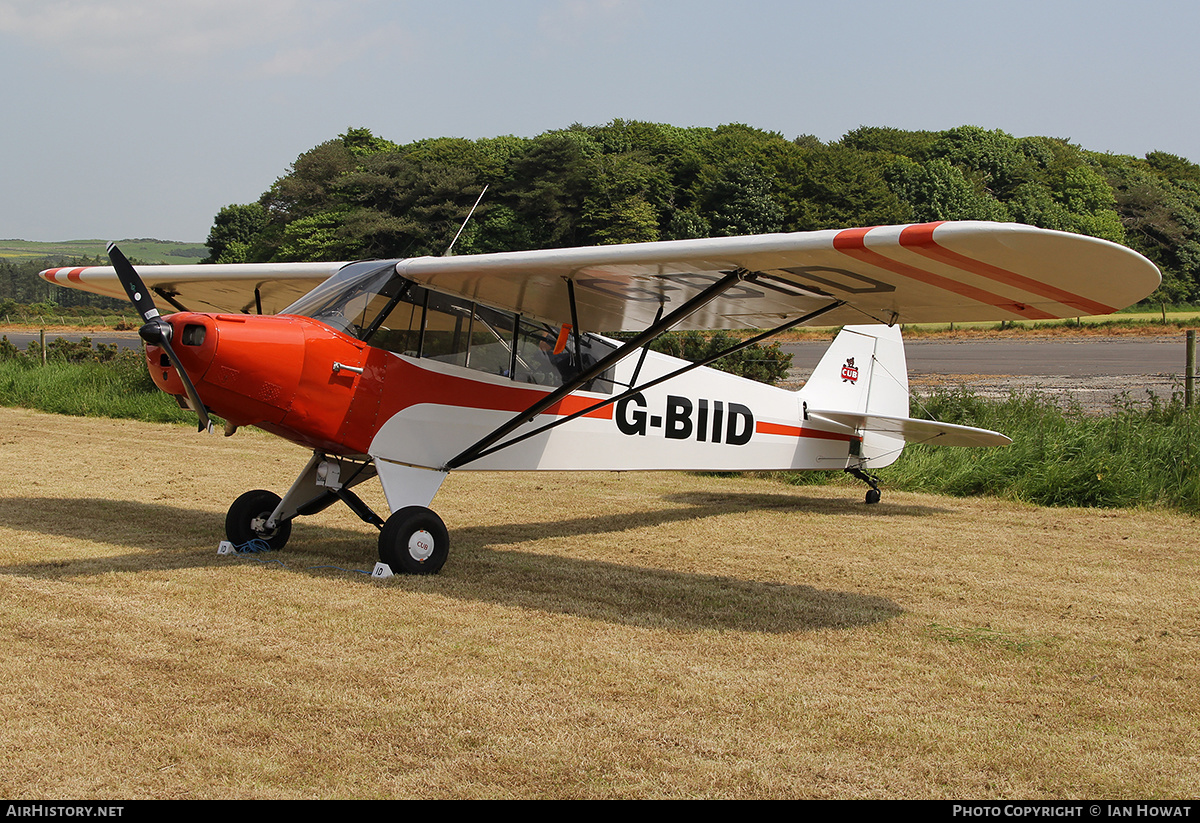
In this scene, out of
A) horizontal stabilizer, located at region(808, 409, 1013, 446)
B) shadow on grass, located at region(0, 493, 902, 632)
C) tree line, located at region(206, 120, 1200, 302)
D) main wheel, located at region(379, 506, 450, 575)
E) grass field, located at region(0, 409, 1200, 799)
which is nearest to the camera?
grass field, located at region(0, 409, 1200, 799)

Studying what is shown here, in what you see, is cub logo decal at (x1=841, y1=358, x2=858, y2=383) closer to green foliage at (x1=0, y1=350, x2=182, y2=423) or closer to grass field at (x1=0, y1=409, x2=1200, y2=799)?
grass field at (x1=0, y1=409, x2=1200, y2=799)

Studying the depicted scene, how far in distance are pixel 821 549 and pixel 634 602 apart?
234cm

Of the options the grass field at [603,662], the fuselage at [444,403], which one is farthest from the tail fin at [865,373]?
the grass field at [603,662]

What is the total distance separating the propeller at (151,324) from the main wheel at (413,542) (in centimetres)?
124

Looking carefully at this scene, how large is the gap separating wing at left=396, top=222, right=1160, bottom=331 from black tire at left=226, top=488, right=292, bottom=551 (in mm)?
1959

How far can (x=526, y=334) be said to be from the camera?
23.4ft

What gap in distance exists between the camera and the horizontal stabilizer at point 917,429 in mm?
8656

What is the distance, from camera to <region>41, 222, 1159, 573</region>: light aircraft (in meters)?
4.96

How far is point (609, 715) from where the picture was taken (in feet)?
11.9

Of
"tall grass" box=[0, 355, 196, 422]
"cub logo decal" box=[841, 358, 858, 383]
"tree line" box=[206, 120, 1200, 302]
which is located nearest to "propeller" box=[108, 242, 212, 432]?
"cub logo decal" box=[841, 358, 858, 383]

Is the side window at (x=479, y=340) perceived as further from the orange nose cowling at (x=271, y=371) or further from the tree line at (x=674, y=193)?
the tree line at (x=674, y=193)

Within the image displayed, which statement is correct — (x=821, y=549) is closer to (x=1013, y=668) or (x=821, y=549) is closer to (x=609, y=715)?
(x=1013, y=668)

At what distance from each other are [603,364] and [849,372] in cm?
437
